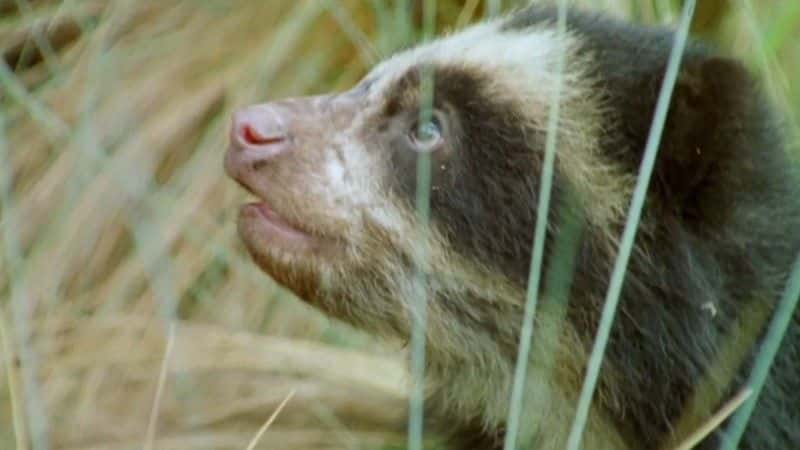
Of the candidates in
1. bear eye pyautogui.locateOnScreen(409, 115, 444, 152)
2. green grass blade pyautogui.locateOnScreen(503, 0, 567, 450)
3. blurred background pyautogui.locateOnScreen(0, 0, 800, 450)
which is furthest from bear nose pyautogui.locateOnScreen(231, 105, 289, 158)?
blurred background pyautogui.locateOnScreen(0, 0, 800, 450)

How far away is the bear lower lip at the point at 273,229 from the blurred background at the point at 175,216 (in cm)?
65

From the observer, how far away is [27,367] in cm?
254

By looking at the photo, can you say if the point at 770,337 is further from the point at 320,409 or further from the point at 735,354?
the point at 320,409

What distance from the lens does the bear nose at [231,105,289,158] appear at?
2.48 metres

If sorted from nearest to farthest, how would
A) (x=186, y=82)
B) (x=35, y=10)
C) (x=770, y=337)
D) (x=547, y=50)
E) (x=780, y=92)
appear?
(x=770, y=337) < (x=547, y=50) < (x=780, y=92) < (x=186, y=82) < (x=35, y=10)

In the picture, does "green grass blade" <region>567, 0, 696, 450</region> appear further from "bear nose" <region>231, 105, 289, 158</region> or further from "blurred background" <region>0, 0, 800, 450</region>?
"blurred background" <region>0, 0, 800, 450</region>

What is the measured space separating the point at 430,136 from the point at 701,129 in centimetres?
40

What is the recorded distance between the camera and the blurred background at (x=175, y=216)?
3.36 metres

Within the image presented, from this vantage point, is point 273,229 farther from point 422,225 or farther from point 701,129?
point 701,129

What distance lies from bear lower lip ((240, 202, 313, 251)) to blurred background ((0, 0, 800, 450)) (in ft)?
2.14

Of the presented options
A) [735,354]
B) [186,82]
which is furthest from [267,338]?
[735,354]

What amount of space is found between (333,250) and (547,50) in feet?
1.49

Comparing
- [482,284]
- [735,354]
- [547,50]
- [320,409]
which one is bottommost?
[320,409]

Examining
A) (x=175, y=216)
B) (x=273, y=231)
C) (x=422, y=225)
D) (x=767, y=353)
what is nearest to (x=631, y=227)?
(x=767, y=353)
